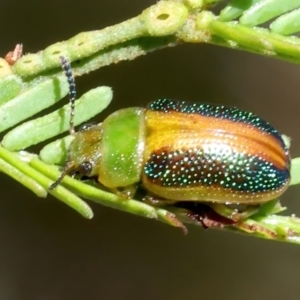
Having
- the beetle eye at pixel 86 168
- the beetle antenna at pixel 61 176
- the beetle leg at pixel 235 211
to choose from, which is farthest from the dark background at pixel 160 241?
the beetle antenna at pixel 61 176

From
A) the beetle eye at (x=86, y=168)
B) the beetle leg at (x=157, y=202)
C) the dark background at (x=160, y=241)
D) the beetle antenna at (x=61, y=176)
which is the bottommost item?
the dark background at (x=160, y=241)

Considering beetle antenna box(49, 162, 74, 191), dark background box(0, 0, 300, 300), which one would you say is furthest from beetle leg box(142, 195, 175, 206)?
dark background box(0, 0, 300, 300)

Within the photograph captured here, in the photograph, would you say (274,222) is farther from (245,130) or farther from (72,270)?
(72,270)

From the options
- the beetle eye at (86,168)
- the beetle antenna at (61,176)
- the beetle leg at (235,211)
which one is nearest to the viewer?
the beetle antenna at (61,176)

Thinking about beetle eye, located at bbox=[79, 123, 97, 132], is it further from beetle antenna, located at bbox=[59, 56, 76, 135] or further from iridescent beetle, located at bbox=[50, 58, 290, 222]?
beetle antenna, located at bbox=[59, 56, 76, 135]

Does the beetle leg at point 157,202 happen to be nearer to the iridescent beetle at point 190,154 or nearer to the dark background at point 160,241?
the iridescent beetle at point 190,154

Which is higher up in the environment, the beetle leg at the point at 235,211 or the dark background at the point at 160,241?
the beetle leg at the point at 235,211

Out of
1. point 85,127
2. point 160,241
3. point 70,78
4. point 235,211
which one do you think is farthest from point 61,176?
point 160,241

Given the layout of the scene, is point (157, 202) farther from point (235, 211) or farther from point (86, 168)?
point (86, 168)

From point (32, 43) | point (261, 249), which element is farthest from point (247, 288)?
point (32, 43)
